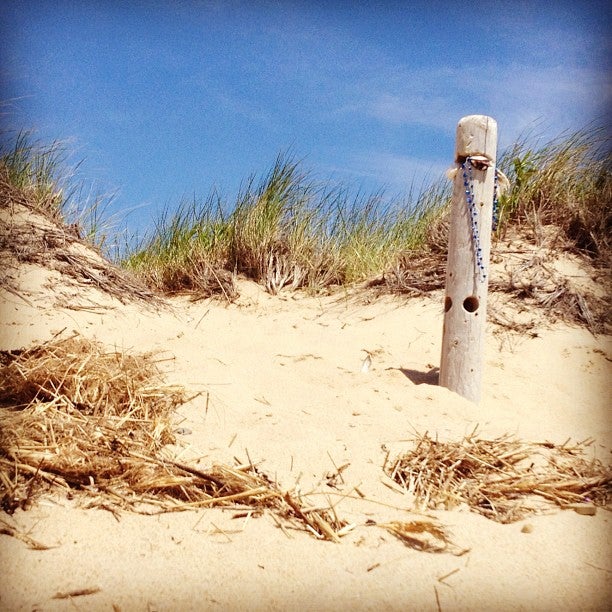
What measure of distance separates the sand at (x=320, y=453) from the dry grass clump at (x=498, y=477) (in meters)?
0.11

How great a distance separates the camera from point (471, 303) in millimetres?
4039

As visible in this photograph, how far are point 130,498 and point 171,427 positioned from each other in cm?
66

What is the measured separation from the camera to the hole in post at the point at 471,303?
3.99m

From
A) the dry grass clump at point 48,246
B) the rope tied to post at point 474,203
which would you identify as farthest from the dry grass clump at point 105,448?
the rope tied to post at point 474,203

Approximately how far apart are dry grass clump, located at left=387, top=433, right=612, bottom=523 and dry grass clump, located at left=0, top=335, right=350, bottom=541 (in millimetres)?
596

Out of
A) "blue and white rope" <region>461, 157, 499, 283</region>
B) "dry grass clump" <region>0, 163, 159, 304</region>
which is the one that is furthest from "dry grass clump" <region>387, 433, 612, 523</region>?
"dry grass clump" <region>0, 163, 159, 304</region>

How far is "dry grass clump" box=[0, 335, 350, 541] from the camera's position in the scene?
2350 millimetres

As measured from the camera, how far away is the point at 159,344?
169 inches

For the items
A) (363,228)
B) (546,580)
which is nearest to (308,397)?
(546,580)

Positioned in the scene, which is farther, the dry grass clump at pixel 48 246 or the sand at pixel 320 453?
the dry grass clump at pixel 48 246

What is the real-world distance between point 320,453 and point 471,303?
5.55 feet

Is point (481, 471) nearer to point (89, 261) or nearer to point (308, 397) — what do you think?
point (308, 397)

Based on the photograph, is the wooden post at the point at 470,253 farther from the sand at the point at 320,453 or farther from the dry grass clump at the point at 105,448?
the dry grass clump at the point at 105,448

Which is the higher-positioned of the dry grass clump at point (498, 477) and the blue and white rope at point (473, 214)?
the blue and white rope at point (473, 214)
